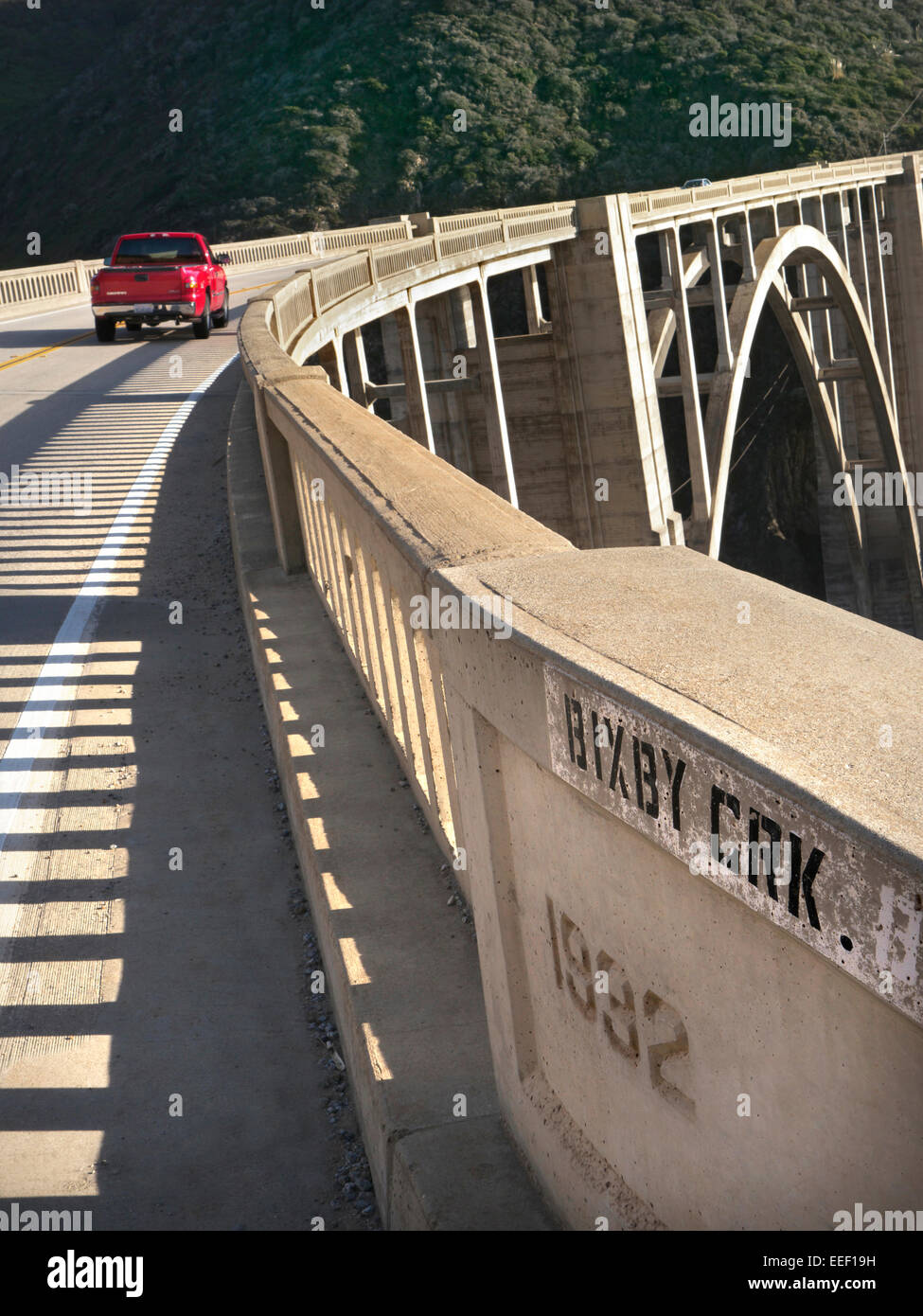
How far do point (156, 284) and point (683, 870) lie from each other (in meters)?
21.5

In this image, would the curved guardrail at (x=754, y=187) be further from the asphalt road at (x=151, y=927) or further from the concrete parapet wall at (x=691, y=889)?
the concrete parapet wall at (x=691, y=889)

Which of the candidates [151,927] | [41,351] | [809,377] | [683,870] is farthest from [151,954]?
[809,377]

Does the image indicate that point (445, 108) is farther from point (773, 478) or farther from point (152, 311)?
point (152, 311)

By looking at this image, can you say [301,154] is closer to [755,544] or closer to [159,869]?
[755,544]

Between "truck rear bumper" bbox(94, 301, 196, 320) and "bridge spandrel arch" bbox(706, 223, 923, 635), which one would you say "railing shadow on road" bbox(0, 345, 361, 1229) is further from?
"bridge spandrel arch" bbox(706, 223, 923, 635)

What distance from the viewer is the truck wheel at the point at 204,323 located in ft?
71.6

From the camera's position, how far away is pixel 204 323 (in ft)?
72.3

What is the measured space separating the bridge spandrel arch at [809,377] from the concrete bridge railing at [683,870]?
67.9ft

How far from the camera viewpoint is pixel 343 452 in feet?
14.3

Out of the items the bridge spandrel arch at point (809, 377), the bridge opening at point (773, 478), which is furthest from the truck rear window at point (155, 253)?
the bridge opening at point (773, 478)

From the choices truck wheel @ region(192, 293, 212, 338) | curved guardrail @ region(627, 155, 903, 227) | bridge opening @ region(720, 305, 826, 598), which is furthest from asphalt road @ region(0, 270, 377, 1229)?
bridge opening @ region(720, 305, 826, 598)

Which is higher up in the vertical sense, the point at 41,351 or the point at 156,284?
the point at 156,284

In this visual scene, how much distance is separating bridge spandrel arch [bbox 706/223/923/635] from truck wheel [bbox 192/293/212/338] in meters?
8.84

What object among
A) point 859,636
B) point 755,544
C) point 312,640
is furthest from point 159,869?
point 755,544
